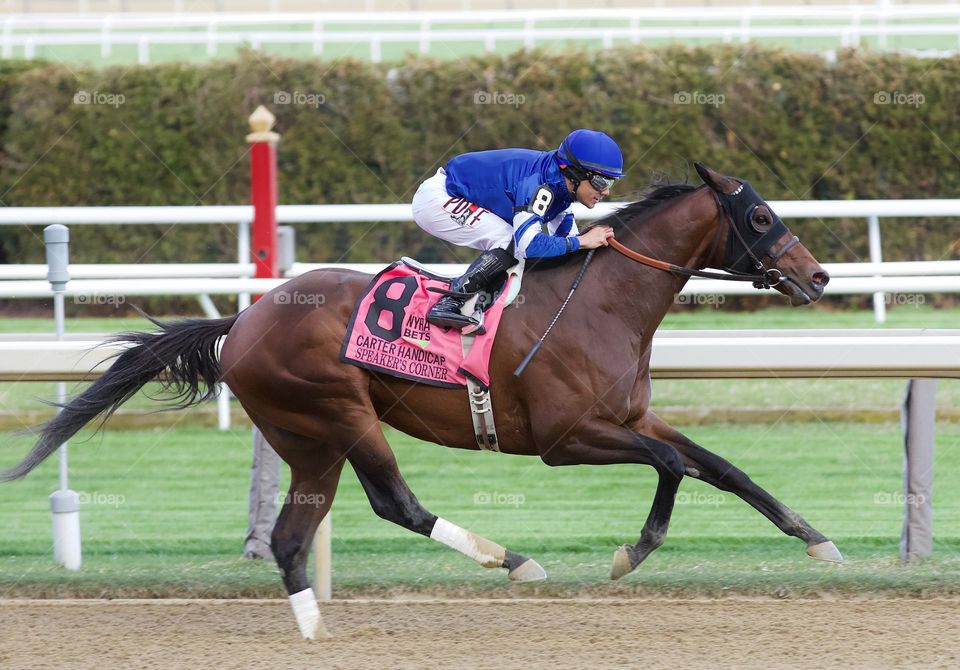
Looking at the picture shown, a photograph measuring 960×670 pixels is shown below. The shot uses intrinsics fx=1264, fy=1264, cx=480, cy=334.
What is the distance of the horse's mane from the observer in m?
4.53

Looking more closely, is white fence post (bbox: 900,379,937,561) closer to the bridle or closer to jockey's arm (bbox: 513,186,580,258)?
the bridle

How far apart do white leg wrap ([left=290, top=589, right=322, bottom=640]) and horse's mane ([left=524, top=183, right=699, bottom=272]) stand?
4.70 ft

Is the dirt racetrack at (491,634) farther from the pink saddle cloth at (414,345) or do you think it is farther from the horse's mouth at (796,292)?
the horse's mouth at (796,292)

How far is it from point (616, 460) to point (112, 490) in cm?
352

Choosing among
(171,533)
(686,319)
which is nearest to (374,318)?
(171,533)

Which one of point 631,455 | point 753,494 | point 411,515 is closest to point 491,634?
point 411,515

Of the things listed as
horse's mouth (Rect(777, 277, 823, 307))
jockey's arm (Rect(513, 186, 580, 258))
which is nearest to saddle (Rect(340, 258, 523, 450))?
jockey's arm (Rect(513, 186, 580, 258))

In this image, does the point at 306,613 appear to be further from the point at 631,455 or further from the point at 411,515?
the point at 631,455

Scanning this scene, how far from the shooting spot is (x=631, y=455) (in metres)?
4.27

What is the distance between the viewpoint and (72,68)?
34.6 ft

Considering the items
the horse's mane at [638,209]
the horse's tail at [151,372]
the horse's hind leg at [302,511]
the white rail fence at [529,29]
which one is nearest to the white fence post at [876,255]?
the white rail fence at [529,29]

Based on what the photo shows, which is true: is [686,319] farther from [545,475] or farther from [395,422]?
[395,422]

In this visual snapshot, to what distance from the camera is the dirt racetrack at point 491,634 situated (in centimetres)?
394

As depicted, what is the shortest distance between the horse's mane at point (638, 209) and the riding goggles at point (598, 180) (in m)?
0.27
